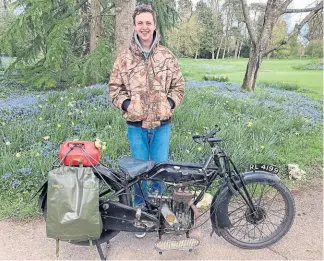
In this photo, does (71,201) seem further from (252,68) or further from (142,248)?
(252,68)

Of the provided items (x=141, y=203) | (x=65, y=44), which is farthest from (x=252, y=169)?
(x=65, y=44)

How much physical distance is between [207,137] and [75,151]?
1132 mm

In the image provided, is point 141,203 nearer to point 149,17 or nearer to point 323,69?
point 149,17

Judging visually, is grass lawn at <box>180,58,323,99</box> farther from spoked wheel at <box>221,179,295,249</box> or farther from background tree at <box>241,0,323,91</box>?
spoked wheel at <box>221,179,295,249</box>

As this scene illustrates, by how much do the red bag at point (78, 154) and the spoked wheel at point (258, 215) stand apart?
1321mm

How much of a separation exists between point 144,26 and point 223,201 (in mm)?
1754

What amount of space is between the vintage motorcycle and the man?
0.68 feet

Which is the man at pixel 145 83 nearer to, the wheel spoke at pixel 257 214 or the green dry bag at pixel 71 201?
the green dry bag at pixel 71 201

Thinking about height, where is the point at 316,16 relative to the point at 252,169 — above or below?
above

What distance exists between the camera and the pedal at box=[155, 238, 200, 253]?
3217mm

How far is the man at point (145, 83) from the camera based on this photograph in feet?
10.7

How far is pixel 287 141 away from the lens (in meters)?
6.45

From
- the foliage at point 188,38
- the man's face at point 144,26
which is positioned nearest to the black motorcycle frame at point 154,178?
the man's face at point 144,26

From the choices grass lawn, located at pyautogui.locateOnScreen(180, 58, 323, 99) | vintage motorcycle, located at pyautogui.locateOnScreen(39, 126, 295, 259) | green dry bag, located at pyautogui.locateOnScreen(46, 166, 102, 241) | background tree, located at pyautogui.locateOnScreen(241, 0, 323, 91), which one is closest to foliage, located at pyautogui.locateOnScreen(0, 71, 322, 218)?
green dry bag, located at pyautogui.locateOnScreen(46, 166, 102, 241)
